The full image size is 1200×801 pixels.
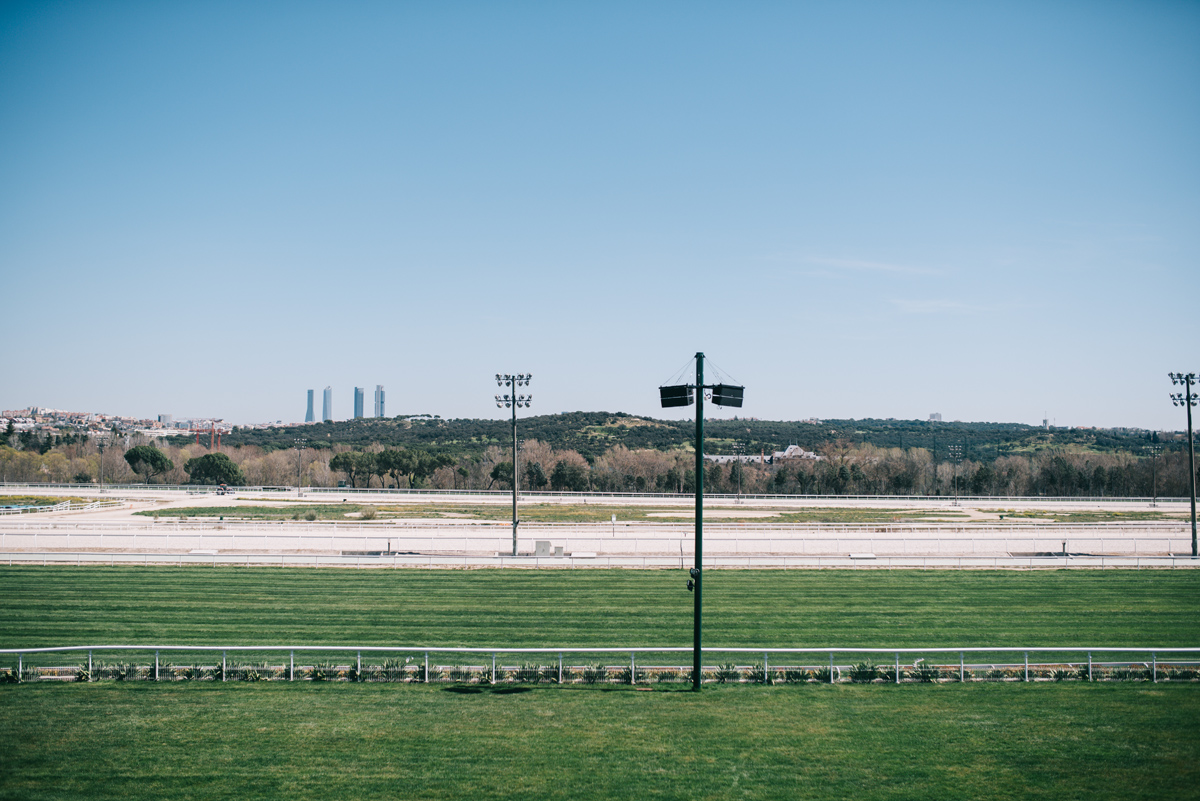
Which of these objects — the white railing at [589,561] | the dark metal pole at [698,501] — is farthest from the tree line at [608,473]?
the dark metal pole at [698,501]

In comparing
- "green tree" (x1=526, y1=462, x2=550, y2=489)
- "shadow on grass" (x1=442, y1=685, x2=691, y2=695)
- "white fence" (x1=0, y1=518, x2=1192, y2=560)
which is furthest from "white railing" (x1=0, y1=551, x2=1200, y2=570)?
"green tree" (x1=526, y1=462, x2=550, y2=489)

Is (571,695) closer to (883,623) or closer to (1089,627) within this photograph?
(883,623)

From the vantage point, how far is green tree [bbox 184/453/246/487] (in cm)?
9769

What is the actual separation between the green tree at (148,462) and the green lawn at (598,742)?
103563mm

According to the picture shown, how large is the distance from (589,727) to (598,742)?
2.35 feet

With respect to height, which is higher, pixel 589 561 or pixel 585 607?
pixel 585 607

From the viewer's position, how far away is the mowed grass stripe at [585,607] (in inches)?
775

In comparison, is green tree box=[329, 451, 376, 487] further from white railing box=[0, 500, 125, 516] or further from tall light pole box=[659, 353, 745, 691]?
tall light pole box=[659, 353, 745, 691]

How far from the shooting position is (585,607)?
2362 cm

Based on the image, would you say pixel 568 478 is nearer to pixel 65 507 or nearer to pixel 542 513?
pixel 542 513

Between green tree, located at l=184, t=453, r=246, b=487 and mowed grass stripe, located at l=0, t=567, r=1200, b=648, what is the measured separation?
73.5 m

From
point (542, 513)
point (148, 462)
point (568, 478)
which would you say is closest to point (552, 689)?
point (542, 513)

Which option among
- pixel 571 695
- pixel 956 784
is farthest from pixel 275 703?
pixel 956 784

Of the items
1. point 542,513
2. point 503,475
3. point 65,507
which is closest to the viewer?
point 542,513
